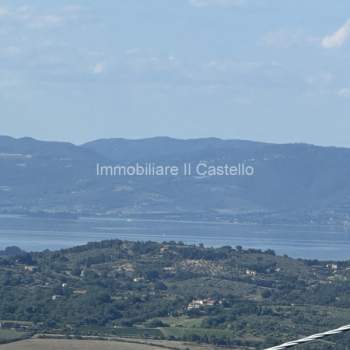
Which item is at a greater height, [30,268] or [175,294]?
[30,268]

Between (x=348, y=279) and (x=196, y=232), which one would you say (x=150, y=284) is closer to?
(x=348, y=279)

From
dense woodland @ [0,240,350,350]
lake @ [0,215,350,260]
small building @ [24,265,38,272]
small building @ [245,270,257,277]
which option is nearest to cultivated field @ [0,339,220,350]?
dense woodland @ [0,240,350,350]

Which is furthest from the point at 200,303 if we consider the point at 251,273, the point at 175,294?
the point at 251,273

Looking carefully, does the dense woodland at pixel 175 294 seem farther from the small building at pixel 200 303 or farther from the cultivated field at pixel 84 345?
the cultivated field at pixel 84 345

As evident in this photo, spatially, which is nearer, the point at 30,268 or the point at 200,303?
the point at 200,303

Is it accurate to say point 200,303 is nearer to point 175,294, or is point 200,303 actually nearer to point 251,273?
point 175,294

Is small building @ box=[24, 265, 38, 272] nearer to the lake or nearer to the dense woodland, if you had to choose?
the dense woodland

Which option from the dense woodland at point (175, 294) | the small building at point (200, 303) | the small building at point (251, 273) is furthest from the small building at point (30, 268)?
the small building at point (200, 303)
